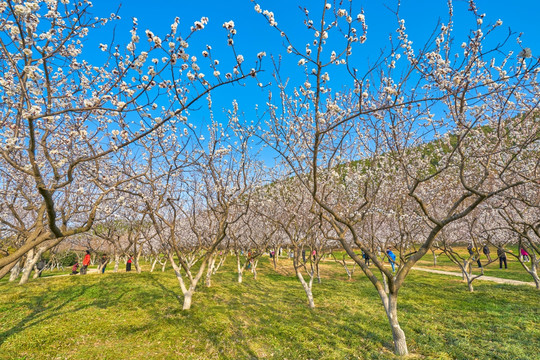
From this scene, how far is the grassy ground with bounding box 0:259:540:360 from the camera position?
724 cm

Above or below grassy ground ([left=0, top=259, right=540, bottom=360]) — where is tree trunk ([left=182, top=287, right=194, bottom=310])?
above

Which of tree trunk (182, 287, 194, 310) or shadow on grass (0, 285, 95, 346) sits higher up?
tree trunk (182, 287, 194, 310)

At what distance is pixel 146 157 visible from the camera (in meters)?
9.91

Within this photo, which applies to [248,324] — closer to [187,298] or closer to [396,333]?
[187,298]

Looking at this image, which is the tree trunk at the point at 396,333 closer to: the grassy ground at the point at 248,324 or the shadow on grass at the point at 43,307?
the grassy ground at the point at 248,324

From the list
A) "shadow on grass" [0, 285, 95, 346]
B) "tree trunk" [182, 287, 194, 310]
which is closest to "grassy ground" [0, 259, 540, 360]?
"shadow on grass" [0, 285, 95, 346]

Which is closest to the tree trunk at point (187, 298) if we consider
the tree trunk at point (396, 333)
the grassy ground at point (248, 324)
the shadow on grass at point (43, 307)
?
the grassy ground at point (248, 324)

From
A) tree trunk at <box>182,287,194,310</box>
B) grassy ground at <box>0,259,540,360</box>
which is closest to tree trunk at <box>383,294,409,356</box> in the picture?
grassy ground at <box>0,259,540,360</box>

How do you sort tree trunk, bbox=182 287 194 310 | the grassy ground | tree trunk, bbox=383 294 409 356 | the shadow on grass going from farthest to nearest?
1. tree trunk, bbox=182 287 194 310
2. the shadow on grass
3. the grassy ground
4. tree trunk, bbox=383 294 409 356

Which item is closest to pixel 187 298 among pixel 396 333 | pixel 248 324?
pixel 248 324

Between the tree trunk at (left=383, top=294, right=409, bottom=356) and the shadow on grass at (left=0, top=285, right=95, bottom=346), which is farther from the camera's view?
the shadow on grass at (left=0, top=285, right=95, bottom=346)

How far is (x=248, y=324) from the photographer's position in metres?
9.57

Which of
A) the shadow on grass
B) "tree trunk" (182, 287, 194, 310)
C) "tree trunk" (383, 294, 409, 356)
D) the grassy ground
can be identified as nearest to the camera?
"tree trunk" (383, 294, 409, 356)

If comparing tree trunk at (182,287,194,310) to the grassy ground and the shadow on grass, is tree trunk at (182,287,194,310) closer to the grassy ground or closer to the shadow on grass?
the grassy ground
